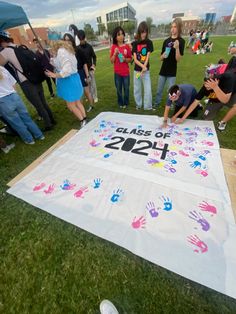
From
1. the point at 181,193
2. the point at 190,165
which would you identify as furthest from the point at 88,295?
the point at 190,165

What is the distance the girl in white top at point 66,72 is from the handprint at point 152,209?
209 centimetres

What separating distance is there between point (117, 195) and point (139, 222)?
38cm

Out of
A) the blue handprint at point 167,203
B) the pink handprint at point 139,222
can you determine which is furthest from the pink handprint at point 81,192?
the blue handprint at point 167,203

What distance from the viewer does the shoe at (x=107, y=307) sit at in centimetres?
108

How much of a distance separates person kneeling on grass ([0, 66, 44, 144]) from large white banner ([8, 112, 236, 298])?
0.62 meters

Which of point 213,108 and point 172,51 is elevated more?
point 172,51

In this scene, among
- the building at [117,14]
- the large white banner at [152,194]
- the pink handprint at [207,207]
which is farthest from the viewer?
the building at [117,14]

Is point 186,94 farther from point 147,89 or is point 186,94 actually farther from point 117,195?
point 117,195

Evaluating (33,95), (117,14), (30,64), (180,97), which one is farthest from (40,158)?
(117,14)

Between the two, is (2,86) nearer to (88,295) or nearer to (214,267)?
(88,295)

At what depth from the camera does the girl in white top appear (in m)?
2.37

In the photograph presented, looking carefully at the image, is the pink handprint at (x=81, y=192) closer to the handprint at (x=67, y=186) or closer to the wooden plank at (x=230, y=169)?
the handprint at (x=67, y=186)

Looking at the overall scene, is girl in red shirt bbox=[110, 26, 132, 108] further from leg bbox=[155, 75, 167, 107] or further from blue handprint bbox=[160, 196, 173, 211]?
blue handprint bbox=[160, 196, 173, 211]

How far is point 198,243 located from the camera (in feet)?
4.54
